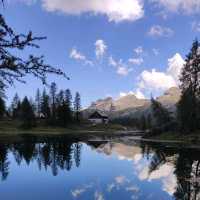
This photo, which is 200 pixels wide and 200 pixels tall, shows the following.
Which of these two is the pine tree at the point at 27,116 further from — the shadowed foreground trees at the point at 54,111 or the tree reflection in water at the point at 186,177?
the tree reflection in water at the point at 186,177

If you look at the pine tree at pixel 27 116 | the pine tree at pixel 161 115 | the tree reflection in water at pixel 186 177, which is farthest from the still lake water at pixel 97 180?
the pine tree at pixel 27 116

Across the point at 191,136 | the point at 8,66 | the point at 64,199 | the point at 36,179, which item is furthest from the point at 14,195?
the point at 191,136

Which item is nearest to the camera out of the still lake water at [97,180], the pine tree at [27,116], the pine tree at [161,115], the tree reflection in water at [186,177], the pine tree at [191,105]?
the tree reflection in water at [186,177]

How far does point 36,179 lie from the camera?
29.8m

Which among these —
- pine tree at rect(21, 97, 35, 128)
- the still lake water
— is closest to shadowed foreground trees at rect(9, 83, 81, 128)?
pine tree at rect(21, 97, 35, 128)

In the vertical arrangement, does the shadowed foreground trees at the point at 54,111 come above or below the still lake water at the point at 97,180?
above

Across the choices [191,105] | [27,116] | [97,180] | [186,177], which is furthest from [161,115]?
[97,180]

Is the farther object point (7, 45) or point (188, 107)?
point (188, 107)

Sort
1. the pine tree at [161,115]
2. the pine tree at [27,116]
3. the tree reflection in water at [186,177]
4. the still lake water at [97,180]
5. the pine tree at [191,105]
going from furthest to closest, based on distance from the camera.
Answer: the pine tree at [27,116] → the pine tree at [161,115] → the pine tree at [191,105] → the still lake water at [97,180] → the tree reflection in water at [186,177]

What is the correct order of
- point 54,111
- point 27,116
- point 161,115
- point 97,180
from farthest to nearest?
point 54,111, point 27,116, point 161,115, point 97,180

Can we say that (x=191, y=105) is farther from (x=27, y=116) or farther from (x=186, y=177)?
(x=27, y=116)

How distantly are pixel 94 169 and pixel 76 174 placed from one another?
436cm

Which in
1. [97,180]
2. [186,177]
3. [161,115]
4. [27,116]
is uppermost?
[27,116]

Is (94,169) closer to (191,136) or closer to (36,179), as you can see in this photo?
(36,179)
